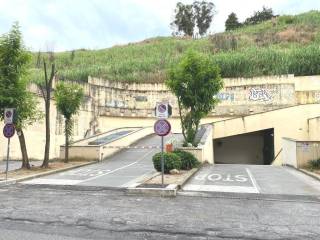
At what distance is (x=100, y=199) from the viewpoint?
11.5m

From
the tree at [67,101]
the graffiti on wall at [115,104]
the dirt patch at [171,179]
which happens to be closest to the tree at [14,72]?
the tree at [67,101]

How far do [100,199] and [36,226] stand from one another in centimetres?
341

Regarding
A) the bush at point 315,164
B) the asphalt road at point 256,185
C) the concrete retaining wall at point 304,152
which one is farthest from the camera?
the concrete retaining wall at point 304,152

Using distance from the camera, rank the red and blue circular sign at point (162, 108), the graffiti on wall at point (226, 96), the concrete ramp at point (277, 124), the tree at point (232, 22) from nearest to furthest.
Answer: the red and blue circular sign at point (162, 108) → the concrete ramp at point (277, 124) → the graffiti on wall at point (226, 96) → the tree at point (232, 22)

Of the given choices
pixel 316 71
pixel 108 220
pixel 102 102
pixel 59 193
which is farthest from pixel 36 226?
pixel 316 71

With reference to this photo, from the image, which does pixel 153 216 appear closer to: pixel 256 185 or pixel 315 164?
pixel 256 185

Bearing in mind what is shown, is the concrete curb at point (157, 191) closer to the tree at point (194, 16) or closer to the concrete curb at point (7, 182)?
the concrete curb at point (7, 182)

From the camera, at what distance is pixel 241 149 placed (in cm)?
3991

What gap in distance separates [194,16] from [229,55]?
4122 cm

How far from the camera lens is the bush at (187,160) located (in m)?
20.0

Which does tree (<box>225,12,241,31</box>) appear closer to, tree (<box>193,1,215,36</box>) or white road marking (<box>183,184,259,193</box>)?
tree (<box>193,1,215,36</box>)

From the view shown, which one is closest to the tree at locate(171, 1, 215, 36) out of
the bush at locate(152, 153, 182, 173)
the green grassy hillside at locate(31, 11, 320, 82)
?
the green grassy hillside at locate(31, 11, 320, 82)

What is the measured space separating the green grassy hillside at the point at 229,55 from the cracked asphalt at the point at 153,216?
1028 inches

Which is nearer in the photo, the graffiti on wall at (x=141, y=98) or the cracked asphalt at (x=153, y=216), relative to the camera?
the cracked asphalt at (x=153, y=216)
